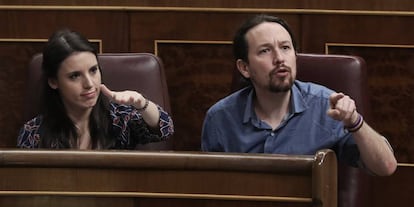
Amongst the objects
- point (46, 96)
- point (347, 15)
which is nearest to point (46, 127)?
point (46, 96)

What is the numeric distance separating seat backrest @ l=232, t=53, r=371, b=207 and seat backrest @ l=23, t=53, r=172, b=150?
0.20 metres

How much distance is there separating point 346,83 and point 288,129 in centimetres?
21

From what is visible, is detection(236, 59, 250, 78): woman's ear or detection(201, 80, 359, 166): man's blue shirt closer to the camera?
detection(201, 80, 359, 166): man's blue shirt

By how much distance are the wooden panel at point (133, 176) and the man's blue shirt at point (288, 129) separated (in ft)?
1.53

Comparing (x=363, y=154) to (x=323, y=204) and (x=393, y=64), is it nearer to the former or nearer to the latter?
(x=323, y=204)

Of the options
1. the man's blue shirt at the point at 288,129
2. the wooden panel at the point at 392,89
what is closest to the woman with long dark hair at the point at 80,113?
the man's blue shirt at the point at 288,129

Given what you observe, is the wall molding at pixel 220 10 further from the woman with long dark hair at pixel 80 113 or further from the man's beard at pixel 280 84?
the man's beard at pixel 280 84

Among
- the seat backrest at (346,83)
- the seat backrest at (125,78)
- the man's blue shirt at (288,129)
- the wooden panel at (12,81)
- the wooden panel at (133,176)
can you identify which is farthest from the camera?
the wooden panel at (12,81)

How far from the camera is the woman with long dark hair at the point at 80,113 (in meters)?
1.69

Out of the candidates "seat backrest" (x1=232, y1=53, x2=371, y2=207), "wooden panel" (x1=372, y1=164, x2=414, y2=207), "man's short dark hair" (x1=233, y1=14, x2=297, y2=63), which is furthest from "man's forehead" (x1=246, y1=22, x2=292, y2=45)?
"wooden panel" (x1=372, y1=164, x2=414, y2=207)

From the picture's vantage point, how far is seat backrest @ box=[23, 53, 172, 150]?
181 centimetres

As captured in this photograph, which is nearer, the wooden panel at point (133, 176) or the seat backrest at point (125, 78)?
the wooden panel at point (133, 176)

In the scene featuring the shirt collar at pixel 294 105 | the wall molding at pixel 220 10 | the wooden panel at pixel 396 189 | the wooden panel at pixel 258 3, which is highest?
the wooden panel at pixel 258 3

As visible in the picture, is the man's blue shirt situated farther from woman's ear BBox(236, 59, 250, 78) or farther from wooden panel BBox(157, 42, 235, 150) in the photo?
wooden panel BBox(157, 42, 235, 150)
